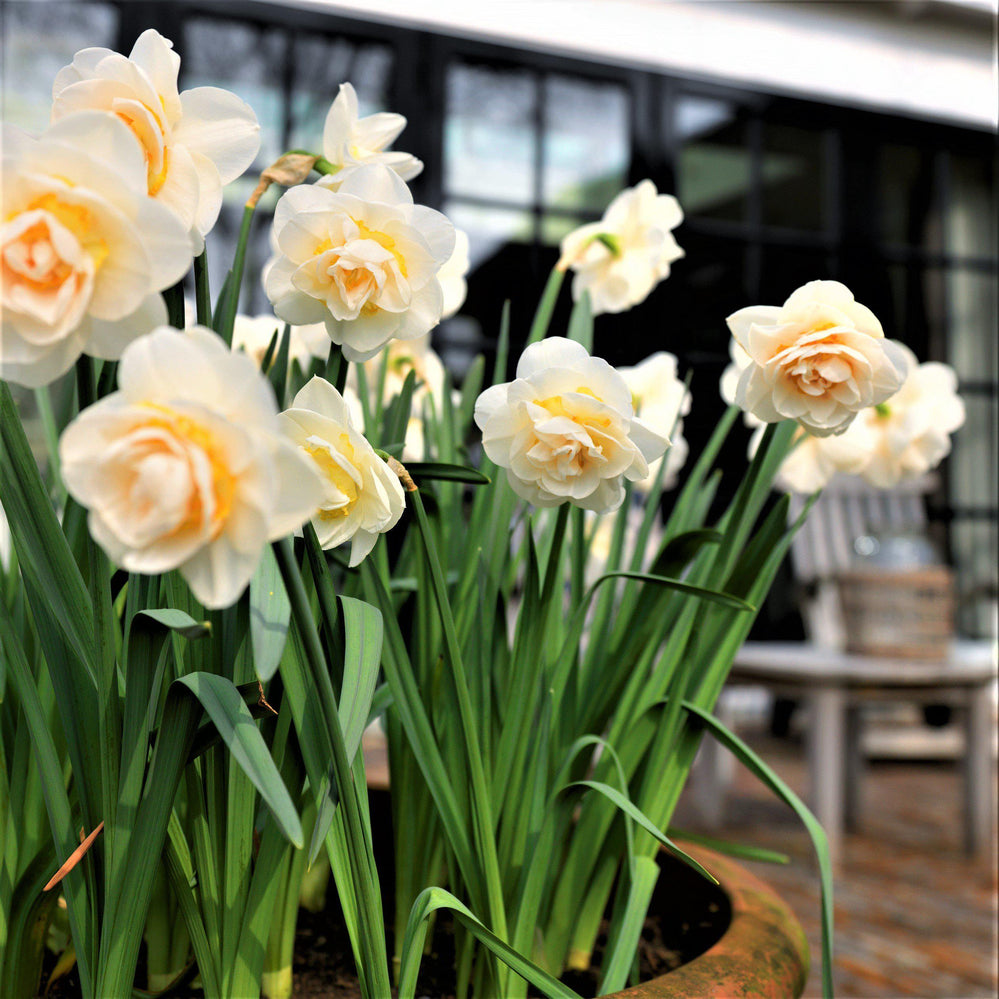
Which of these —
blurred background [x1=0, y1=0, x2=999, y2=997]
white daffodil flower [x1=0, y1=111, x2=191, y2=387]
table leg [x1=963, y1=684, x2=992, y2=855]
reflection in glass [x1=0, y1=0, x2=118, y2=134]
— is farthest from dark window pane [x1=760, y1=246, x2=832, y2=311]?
white daffodil flower [x1=0, y1=111, x2=191, y2=387]

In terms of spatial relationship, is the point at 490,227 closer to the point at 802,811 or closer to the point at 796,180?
the point at 796,180

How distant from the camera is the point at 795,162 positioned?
159 inches

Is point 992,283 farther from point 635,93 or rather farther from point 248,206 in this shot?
point 248,206

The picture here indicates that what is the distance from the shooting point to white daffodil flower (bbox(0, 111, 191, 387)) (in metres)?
0.28

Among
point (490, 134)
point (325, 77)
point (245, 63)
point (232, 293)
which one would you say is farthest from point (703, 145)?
point (232, 293)

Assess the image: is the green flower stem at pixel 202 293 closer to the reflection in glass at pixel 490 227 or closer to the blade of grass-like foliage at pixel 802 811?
the blade of grass-like foliage at pixel 802 811

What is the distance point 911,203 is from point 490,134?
79.6 inches

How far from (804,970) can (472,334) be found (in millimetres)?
3021

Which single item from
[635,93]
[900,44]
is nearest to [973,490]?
[900,44]

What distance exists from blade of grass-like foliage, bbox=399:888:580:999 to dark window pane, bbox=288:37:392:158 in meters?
3.10

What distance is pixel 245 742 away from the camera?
1.17 feet

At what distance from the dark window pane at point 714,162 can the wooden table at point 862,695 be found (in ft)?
7.45

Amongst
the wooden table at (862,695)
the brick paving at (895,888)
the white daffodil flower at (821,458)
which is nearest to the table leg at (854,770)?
the brick paving at (895,888)

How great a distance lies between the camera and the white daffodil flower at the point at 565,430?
417mm
